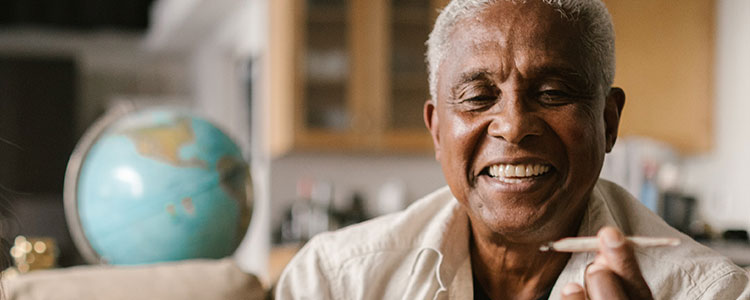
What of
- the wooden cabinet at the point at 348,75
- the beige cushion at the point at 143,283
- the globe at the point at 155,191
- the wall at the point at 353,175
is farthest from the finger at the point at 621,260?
the wall at the point at 353,175

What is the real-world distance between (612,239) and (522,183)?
1.01 feet

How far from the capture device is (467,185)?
45.1 inches

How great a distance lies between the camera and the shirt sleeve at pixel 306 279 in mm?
1210

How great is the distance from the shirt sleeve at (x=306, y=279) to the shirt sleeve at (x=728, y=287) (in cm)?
56

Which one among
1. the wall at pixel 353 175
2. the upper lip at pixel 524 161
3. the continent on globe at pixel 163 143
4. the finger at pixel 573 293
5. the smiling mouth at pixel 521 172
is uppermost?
the upper lip at pixel 524 161

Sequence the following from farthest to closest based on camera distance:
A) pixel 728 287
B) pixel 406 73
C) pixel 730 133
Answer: pixel 406 73 → pixel 730 133 → pixel 728 287

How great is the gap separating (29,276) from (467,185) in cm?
73

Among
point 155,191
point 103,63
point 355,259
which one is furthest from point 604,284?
point 103,63

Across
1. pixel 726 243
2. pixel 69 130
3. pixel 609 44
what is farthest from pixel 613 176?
pixel 69 130

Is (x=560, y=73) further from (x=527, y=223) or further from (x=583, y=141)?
(x=527, y=223)

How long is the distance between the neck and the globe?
1.92 feet

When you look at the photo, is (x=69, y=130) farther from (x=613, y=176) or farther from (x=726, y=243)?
(x=726, y=243)

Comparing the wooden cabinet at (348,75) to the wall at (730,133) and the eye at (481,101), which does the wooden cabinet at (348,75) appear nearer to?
the wall at (730,133)

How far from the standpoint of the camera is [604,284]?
0.78 m
